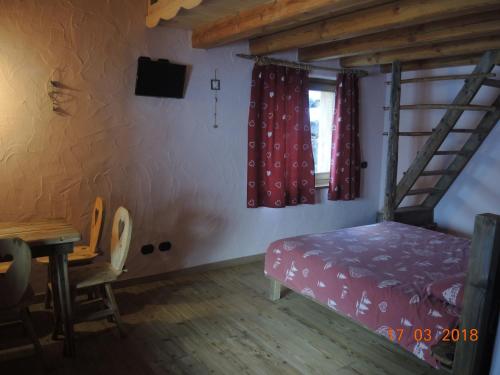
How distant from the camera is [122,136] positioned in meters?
3.21

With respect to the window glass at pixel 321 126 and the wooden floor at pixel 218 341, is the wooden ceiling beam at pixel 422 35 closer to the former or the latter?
the window glass at pixel 321 126

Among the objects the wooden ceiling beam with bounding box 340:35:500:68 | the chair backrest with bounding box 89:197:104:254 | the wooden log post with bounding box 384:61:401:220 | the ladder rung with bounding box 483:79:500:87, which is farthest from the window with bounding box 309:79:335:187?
Result: the chair backrest with bounding box 89:197:104:254

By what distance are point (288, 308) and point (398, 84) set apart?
2471 mm

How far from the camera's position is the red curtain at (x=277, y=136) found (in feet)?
12.7

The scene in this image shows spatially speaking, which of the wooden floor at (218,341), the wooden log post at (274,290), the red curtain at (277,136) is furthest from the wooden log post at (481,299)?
the red curtain at (277,136)

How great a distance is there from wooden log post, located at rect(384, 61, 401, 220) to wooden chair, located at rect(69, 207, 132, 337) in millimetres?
2710

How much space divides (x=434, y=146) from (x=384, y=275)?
75.4 inches

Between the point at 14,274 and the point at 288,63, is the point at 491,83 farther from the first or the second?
the point at 14,274

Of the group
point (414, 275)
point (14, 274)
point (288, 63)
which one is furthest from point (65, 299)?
point (288, 63)

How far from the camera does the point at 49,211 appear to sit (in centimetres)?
297

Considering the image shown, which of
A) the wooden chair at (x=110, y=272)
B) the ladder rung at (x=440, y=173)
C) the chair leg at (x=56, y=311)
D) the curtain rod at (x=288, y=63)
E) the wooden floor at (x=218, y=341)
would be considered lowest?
the wooden floor at (x=218, y=341)

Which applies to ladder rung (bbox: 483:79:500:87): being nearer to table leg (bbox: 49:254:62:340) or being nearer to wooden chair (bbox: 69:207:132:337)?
wooden chair (bbox: 69:207:132:337)

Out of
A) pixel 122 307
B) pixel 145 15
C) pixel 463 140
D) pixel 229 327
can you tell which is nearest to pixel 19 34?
pixel 145 15

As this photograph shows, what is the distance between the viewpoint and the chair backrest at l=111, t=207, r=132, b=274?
91.8 inches
